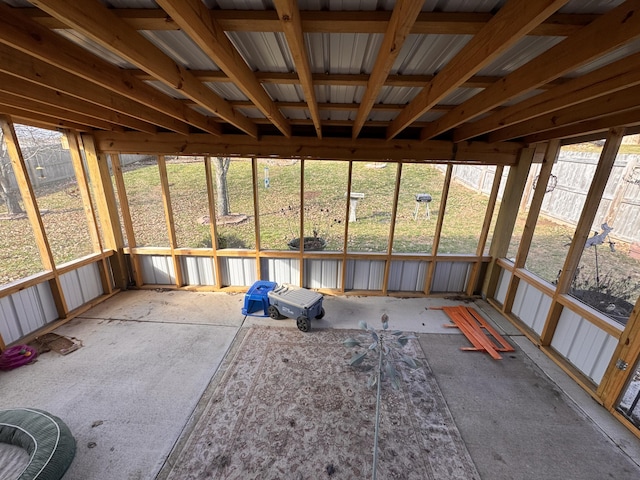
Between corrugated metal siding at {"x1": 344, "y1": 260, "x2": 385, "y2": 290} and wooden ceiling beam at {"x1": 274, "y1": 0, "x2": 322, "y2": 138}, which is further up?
wooden ceiling beam at {"x1": 274, "y1": 0, "x2": 322, "y2": 138}

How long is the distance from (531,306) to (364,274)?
2802 mm

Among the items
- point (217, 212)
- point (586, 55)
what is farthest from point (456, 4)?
point (217, 212)

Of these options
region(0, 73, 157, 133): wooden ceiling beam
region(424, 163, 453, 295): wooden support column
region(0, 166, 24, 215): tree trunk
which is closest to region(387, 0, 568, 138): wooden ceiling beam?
region(424, 163, 453, 295): wooden support column

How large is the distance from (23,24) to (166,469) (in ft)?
10.9

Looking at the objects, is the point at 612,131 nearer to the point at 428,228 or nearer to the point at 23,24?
the point at 428,228

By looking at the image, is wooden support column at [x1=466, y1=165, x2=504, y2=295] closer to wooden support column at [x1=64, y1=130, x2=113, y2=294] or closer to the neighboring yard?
the neighboring yard

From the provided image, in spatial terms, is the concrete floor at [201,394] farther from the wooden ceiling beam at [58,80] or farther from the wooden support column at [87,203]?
the wooden ceiling beam at [58,80]

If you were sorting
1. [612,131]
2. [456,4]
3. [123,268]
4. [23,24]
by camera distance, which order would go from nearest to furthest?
[456,4]
[23,24]
[612,131]
[123,268]

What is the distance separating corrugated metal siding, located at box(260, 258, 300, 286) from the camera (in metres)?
5.31

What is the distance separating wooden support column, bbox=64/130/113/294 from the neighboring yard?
120mm

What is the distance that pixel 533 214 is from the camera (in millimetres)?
4273

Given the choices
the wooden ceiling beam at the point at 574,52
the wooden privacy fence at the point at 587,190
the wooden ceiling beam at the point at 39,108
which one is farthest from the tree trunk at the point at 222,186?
the wooden privacy fence at the point at 587,190

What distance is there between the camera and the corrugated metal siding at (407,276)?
5.27 meters

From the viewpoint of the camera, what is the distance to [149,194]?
5.03 meters
